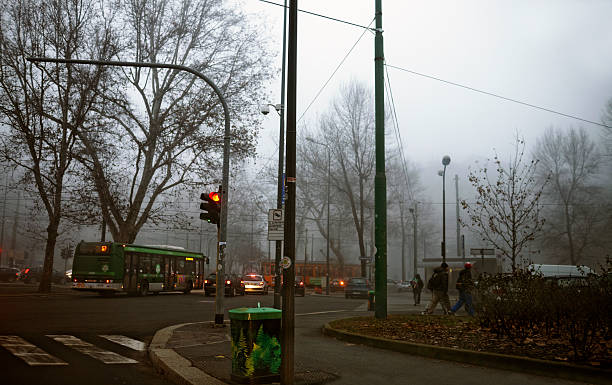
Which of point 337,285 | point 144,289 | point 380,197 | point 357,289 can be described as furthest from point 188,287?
point 380,197

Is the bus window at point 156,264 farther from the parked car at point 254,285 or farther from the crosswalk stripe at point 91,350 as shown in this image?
the crosswalk stripe at point 91,350

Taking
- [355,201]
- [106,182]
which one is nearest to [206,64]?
[106,182]

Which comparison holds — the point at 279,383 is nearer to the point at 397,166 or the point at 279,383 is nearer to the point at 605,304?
the point at 605,304

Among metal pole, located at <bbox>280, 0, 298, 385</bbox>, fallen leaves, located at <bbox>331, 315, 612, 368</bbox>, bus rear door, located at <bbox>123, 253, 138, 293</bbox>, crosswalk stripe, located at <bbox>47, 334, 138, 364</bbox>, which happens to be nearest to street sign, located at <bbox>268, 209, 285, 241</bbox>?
metal pole, located at <bbox>280, 0, 298, 385</bbox>

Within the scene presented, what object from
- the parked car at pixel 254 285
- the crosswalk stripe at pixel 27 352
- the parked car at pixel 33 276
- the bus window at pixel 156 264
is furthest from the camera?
the parked car at pixel 33 276

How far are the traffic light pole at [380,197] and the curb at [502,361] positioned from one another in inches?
126

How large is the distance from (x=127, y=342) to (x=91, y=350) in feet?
4.62

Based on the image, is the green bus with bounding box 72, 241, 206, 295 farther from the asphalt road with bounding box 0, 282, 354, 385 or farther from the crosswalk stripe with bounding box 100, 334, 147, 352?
the crosswalk stripe with bounding box 100, 334, 147, 352

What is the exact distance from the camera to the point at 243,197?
6225cm

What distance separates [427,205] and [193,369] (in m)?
Answer: 67.2

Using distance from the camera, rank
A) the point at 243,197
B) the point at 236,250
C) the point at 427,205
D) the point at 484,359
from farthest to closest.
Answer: the point at 236,250
the point at 427,205
the point at 243,197
the point at 484,359

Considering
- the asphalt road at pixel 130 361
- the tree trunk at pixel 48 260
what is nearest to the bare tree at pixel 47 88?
the tree trunk at pixel 48 260

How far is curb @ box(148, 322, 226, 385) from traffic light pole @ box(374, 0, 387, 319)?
18.4 ft

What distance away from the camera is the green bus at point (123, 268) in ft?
90.5
